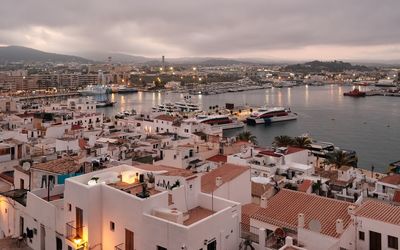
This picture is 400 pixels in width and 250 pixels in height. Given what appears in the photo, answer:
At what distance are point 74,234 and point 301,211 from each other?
160 inches

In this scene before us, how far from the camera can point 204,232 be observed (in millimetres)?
5410

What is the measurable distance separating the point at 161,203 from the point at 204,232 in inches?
29.2

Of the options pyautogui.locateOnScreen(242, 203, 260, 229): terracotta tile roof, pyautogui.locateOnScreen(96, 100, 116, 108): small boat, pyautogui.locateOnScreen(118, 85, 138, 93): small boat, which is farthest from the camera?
pyautogui.locateOnScreen(118, 85, 138, 93): small boat

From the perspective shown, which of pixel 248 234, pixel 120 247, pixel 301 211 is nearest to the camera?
pixel 120 247

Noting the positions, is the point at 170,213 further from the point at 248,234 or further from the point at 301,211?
the point at 301,211

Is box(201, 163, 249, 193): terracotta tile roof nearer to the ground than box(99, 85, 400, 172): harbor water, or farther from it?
farther from it

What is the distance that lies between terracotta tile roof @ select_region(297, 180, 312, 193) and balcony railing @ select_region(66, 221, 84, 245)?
763 cm

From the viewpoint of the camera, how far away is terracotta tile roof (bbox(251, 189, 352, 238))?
7.34 meters

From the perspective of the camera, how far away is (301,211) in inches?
316

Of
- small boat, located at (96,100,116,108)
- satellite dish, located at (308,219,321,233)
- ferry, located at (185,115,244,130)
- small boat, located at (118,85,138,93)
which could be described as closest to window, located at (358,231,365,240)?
satellite dish, located at (308,219,321,233)

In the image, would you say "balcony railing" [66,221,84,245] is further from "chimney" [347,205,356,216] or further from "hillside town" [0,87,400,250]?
"chimney" [347,205,356,216]

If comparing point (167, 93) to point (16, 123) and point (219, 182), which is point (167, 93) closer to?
point (16, 123)

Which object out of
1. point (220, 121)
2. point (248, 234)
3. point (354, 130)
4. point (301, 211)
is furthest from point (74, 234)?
point (354, 130)

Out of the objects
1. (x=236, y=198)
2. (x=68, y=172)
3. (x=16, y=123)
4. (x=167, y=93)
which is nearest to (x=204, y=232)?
(x=236, y=198)
